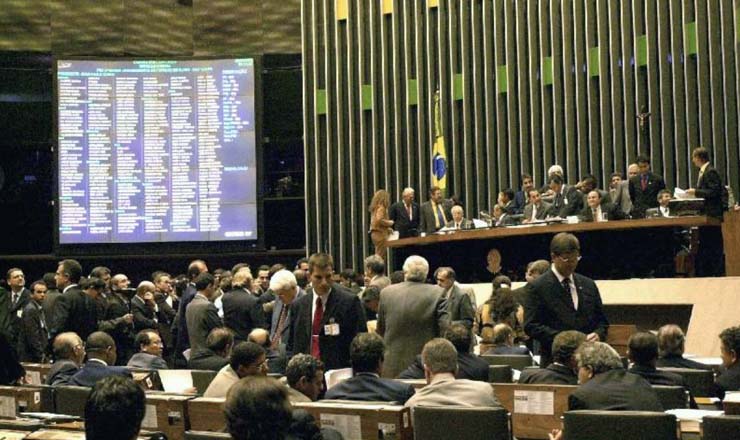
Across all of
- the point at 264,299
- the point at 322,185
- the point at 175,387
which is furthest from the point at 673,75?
the point at 175,387

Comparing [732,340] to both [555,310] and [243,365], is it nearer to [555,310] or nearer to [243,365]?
[555,310]

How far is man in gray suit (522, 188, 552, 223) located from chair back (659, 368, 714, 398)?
7.14 meters

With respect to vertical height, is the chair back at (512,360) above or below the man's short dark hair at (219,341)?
below

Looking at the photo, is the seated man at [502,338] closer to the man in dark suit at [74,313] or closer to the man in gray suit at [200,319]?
the man in gray suit at [200,319]

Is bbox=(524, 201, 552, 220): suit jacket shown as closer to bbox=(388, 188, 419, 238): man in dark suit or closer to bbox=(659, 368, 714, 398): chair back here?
bbox=(388, 188, 419, 238): man in dark suit

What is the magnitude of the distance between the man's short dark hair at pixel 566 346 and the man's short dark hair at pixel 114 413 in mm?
2680

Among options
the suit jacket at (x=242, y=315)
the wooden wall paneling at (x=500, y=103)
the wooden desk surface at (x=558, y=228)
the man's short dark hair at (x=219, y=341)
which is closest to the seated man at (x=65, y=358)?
the man's short dark hair at (x=219, y=341)

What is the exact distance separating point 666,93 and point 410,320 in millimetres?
9499

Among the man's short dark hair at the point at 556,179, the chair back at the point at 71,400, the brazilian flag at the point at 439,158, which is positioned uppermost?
the brazilian flag at the point at 439,158

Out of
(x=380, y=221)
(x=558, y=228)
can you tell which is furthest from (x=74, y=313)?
(x=380, y=221)

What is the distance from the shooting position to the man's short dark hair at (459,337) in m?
6.01

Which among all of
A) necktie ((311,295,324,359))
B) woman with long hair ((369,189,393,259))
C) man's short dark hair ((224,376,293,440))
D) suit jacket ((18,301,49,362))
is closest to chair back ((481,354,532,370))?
necktie ((311,295,324,359))

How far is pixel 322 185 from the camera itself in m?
18.8

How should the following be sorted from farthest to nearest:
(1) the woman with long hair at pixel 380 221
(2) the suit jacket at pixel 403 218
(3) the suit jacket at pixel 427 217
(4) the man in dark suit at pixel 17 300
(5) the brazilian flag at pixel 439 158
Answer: (5) the brazilian flag at pixel 439 158 < (1) the woman with long hair at pixel 380 221 < (2) the suit jacket at pixel 403 218 < (3) the suit jacket at pixel 427 217 < (4) the man in dark suit at pixel 17 300
